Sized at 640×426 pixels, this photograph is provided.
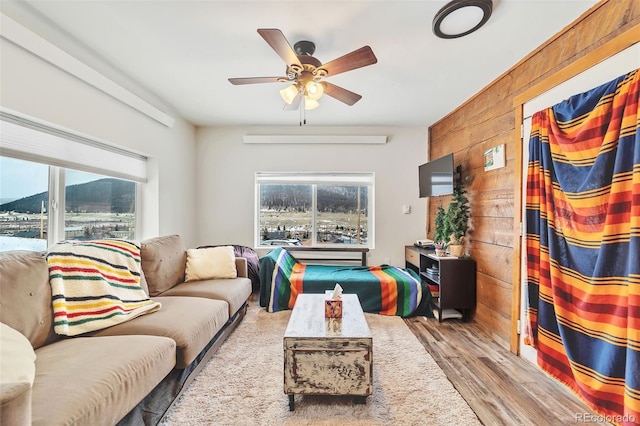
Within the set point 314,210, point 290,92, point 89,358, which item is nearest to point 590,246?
point 290,92

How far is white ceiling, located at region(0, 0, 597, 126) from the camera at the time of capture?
174 centimetres

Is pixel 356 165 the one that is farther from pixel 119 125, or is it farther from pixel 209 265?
pixel 119 125

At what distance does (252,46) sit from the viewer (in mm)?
2135

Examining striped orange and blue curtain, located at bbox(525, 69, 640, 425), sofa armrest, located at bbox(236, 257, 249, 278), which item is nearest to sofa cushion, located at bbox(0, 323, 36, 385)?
sofa armrest, located at bbox(236, 257, 249, 278)

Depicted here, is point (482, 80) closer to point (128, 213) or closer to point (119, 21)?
point (119, 21)

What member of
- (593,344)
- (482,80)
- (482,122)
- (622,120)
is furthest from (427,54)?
(593,344)

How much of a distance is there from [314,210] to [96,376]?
3438mm

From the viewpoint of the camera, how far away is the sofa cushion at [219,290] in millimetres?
2359

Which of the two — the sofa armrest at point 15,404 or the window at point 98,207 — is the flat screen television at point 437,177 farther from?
the window at point 98,207

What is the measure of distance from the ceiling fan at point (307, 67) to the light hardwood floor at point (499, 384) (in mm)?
2266

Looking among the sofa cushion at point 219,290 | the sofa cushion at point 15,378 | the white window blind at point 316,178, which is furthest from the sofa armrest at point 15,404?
the white window blind at point 316,178

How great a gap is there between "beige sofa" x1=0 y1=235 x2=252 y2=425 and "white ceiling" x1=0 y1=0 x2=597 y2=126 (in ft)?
5.32

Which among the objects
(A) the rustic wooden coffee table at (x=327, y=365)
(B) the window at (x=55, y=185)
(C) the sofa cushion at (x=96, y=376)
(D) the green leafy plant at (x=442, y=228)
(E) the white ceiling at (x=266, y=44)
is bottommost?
(A) the rustic wooden coffee table at (x=327, y=365)

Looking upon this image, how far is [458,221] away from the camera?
3.06 metres
